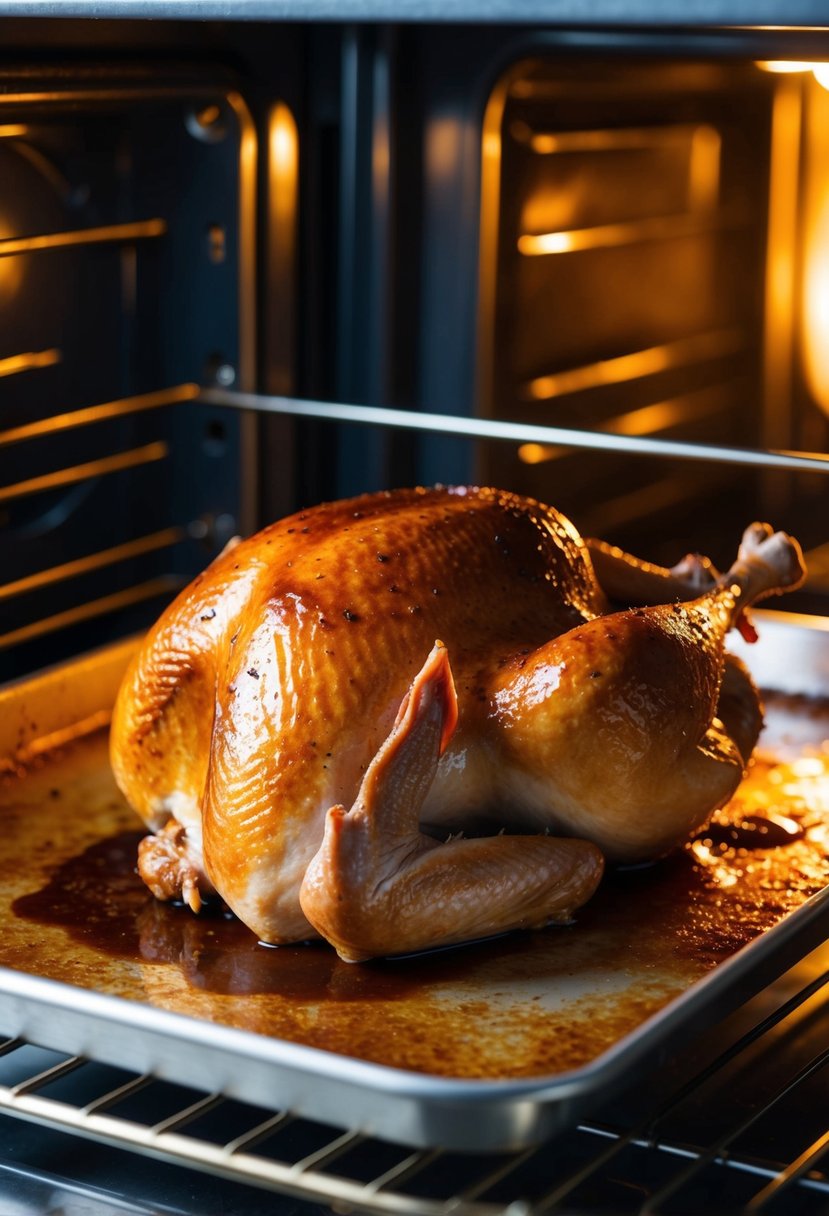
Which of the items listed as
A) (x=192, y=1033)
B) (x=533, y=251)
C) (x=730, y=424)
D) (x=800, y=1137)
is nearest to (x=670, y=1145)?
(x=800, y=1137)

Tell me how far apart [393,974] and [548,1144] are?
0.20 meters

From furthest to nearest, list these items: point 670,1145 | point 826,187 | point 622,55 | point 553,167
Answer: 1. point 826,187
2. point 553,167
3. point 622,55
4. point 670,1145

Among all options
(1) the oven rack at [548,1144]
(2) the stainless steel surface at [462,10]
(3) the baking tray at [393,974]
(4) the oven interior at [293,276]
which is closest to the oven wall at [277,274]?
(4) the oven interior at [293,276]

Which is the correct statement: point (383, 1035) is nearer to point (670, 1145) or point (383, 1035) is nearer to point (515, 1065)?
point (515, 1065)

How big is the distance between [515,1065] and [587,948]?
0.72 ft

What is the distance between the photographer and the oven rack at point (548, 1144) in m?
1.15

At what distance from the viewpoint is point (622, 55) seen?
2.01 meters

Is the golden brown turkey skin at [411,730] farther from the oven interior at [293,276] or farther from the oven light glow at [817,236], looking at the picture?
the oven light glow at [817,236]

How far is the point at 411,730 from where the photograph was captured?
139 cm

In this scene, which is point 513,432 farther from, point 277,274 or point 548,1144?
point 548,1144

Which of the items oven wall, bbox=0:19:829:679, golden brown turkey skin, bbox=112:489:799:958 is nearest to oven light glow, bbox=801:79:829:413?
oven wall, bbox=0:19:829:679

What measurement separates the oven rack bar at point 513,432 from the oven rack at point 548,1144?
0.58m

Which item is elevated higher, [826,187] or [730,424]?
[826,187]

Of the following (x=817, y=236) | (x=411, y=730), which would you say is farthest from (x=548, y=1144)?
(x=817, y=236)
